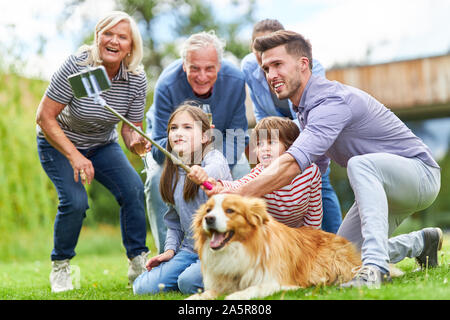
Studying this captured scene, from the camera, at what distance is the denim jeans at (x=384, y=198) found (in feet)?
11.2

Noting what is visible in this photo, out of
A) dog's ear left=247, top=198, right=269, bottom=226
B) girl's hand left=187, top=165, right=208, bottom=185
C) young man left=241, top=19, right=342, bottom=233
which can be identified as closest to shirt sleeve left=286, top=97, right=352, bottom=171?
dog's ear left=247, top=198, right=269, bottom=226

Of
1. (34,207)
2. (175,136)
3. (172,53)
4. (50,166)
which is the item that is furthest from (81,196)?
(172,53)

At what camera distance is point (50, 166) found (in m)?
4.80

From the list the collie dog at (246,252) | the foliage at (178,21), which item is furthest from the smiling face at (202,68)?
the foliage at (178,21)

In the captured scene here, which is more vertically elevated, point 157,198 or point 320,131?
point 320,131

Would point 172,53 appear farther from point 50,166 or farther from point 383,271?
point 383,271

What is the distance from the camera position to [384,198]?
3.60m

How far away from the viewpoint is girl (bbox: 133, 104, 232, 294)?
4.04m

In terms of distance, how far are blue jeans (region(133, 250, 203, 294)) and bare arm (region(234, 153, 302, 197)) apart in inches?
30.5

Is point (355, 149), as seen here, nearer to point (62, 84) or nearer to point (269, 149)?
point (269, 149)

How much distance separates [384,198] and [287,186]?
707 mm

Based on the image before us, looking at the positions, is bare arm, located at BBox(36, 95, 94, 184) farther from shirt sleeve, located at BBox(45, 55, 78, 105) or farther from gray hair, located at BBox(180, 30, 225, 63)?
gray hair, located at BBox(180, 30, 225, 63)

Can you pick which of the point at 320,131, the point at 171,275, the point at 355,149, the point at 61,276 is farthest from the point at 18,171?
the point at 320,131
